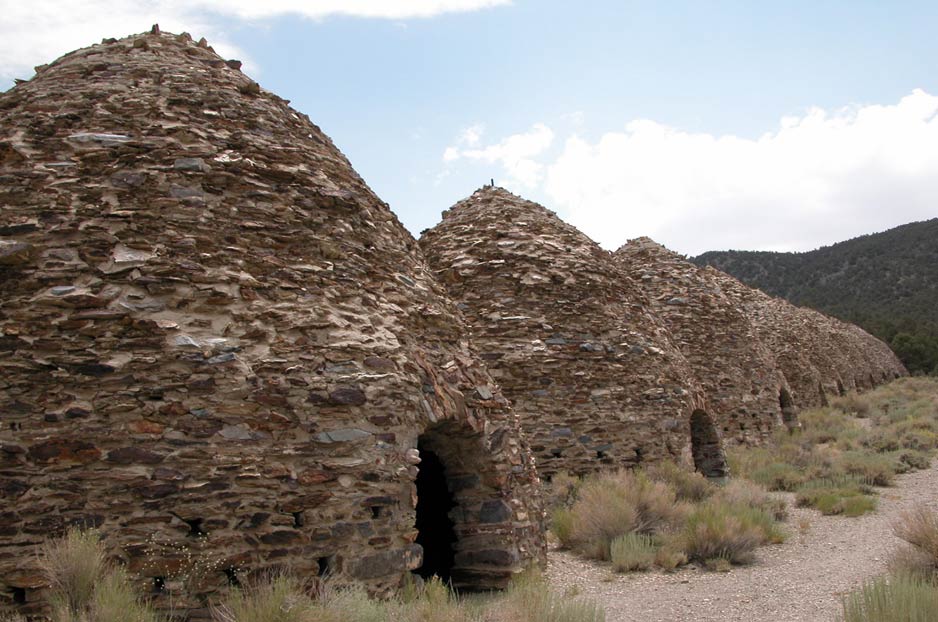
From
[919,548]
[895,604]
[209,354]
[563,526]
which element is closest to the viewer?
[895,604]

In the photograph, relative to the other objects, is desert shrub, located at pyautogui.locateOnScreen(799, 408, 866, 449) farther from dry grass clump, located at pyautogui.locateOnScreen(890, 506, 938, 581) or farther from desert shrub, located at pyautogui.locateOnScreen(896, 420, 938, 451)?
dry grass clump, located at pyautogui.locateOnScreen(890, 506, 938, 581)

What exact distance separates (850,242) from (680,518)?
7324cm

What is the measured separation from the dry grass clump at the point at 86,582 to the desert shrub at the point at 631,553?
4.61 metres

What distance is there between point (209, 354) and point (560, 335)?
615 centimetres

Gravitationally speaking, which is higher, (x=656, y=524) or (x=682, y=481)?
(x=682, y=481)

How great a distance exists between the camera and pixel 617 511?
8.74 meters

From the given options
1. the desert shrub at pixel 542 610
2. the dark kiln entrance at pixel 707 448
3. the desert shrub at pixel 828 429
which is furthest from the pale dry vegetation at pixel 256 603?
the desert shrub at pixel 828 429

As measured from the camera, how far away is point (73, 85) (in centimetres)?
658

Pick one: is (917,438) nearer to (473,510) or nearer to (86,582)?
(473,510)

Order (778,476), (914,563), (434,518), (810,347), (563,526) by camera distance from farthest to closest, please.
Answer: (810,347) → (778,476) → (563,526) → (434,518) → (914,563)

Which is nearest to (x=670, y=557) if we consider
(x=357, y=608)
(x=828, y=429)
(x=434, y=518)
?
(x=434, y=518)

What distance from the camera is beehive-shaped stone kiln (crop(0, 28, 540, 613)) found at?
16.4ft

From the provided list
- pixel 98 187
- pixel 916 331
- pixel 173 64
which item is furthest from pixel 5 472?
pixel 916 331

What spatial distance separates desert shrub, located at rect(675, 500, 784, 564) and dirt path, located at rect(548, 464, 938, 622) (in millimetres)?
192
